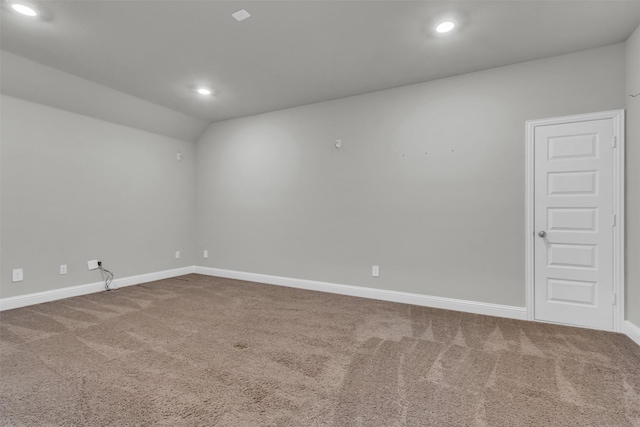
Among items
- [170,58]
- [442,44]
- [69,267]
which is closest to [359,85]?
[442,44]

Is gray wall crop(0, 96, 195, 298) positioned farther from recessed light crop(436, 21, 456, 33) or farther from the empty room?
recessed light crop(436, 21, 456, 33)

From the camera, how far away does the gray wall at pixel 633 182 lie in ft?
8.36

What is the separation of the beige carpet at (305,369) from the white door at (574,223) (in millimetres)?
229

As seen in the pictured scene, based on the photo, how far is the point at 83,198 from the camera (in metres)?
4.02

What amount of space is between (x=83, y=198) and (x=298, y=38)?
356 centimetres

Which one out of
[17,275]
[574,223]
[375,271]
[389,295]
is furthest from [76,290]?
[574,223]

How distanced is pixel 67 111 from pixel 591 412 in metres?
5.78

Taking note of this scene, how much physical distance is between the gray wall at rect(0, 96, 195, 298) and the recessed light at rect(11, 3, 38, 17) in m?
1.57

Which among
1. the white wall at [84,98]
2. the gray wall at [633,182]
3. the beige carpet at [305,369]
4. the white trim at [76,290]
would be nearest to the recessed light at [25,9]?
the white wall at [84,98]

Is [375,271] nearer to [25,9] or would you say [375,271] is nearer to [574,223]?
[574,223]

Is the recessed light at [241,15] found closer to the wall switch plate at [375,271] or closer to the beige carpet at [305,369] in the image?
the beige carpet at [305,369]

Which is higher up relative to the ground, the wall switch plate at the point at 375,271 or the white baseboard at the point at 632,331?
the wall switch plate at the point at 375,271

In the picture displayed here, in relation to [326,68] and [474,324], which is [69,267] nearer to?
[326,68]

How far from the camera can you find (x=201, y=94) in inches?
158
